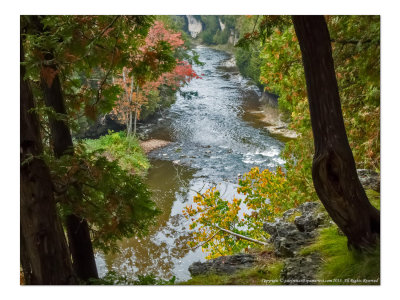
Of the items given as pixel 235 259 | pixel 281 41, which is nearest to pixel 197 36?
pixel 281 41

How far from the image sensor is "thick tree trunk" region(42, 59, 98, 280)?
331 centimetres

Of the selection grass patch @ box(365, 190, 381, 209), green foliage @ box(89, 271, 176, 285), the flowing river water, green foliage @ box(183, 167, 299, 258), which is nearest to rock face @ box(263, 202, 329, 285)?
grass patch @ box(365, 190, 381, 209)

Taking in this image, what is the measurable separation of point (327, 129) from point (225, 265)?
5.21ft

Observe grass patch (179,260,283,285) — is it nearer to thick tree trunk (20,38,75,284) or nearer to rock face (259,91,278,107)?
thick tree trunk (20,38,75,284)

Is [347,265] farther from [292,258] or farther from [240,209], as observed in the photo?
[240,209]

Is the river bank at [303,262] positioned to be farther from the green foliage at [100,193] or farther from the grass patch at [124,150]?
the grass patch at [124,150]

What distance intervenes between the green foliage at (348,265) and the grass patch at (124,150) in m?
5.60

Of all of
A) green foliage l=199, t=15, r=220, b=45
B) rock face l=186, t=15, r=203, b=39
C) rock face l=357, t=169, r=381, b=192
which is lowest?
rock face l=357, t=169, r=381, b=192

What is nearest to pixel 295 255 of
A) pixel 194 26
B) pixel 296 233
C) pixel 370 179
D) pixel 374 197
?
pixel 296 233

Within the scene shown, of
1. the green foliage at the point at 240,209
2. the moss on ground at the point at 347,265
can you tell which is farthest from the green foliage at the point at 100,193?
the green foliage at the point at 240,209

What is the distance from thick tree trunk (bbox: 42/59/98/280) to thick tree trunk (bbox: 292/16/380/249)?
207cm

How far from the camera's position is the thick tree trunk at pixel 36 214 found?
259 cm

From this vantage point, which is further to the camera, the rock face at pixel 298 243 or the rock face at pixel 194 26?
the rock face at pixel 194 26
